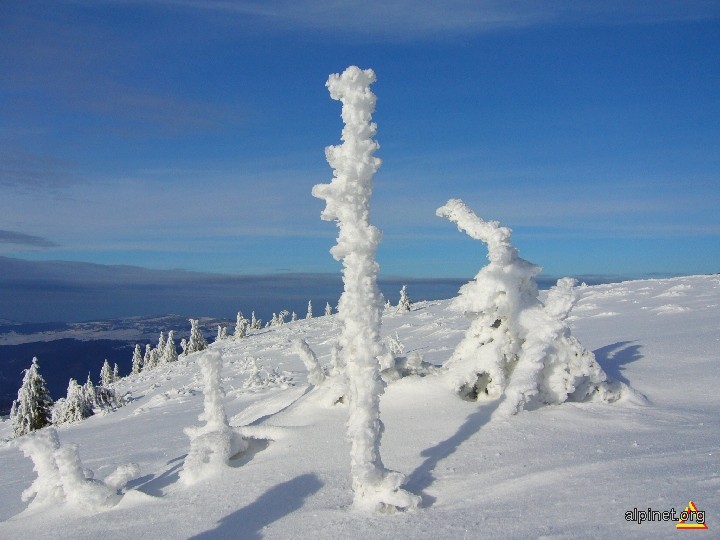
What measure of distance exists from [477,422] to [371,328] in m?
2.67

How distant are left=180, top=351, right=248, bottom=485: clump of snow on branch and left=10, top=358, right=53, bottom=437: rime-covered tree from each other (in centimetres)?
3107

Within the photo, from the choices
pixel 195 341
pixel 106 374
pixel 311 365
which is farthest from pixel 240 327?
pixel 311 365

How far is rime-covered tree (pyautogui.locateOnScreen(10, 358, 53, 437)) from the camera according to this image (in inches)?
1319

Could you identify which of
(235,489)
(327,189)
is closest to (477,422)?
(235,489)

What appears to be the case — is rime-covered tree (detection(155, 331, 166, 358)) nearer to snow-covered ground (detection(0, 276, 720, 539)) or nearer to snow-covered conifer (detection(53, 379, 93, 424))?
snow-covered conifer (detection(53, 379, 93, 424))

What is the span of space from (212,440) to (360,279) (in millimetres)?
3027

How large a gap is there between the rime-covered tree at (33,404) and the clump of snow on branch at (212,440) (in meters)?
31.1

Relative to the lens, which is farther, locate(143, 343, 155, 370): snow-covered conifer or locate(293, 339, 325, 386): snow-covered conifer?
locate(143, 343, 155, 370): snow-covered conifer

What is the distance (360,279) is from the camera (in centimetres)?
552

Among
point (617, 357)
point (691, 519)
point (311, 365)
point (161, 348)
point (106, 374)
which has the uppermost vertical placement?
point (617, 357)

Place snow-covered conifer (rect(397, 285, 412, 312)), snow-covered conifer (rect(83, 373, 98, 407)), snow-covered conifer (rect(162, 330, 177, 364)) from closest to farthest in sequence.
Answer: snow-covered conifer (rect(83, 373, 98, 407)) < snow-covered conifer (rect(397, 285, 412, 312)) < snow-covered conifer (rect(162, 330, 177, 364))

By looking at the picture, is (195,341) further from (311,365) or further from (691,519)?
(691,519)

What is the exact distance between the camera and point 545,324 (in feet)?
27.6

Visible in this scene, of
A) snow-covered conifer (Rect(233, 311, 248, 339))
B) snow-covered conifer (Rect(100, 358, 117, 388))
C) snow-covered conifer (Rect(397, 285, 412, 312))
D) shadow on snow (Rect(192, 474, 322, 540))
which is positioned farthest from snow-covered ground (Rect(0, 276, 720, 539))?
snow-covered conifer (Rect(100, 358, 117, 388))
